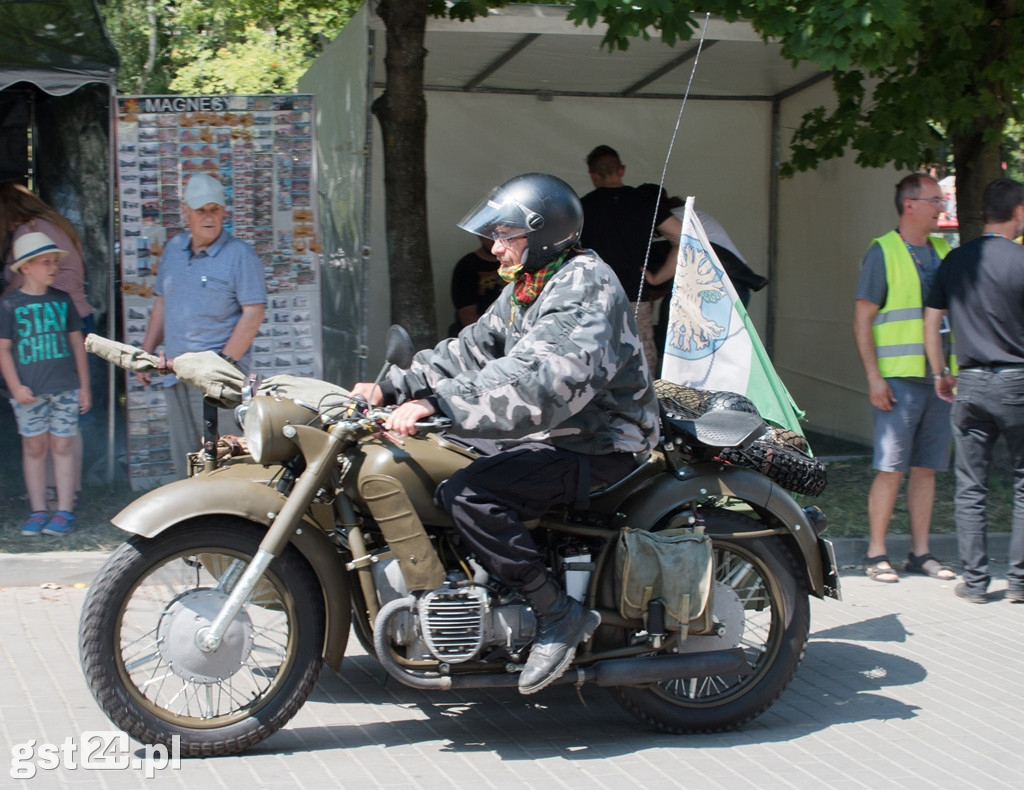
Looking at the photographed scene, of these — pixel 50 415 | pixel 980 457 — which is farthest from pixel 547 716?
pixel 50 415

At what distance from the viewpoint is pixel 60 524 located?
22.2 feet

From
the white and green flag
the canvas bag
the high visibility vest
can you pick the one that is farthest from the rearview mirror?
the high visibility vest

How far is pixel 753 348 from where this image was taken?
5316 millimetres

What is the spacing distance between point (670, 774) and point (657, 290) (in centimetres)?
552

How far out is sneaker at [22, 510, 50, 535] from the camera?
6719 millimetres

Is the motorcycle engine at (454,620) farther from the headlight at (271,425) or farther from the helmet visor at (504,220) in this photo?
the helmet visor at (504,220)

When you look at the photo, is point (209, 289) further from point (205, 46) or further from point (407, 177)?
point (205, 46)

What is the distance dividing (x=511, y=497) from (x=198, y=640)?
42.0 inches

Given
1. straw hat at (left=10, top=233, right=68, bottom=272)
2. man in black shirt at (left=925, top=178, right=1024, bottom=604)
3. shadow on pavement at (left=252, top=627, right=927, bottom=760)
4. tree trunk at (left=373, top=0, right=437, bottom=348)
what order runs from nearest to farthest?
1. shadow on pavement at (left=252, top=627, right=927, bottom=760)
2. man in black shirt at (left=925, top=178, right=1024, bottom=604)
3. straw hat at (left=10, top=233, right=68, bottom=272)
4. tree trunk at (left=373, top=0, right=437, bottom=348)

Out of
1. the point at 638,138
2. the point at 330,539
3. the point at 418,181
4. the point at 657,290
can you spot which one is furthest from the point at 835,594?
the point at 638,138

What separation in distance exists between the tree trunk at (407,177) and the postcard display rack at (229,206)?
48 cm

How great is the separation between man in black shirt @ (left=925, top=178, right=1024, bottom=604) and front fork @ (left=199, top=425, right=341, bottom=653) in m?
3.69

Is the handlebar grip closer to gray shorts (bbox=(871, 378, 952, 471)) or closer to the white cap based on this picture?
the white cap

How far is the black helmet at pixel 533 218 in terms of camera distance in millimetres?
3963
